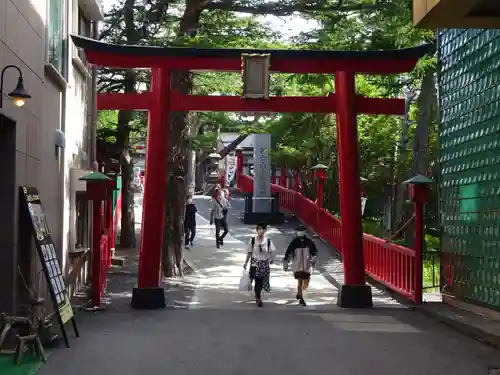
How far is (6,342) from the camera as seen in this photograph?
8812 millimetres

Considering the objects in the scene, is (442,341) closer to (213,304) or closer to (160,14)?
(213,304)

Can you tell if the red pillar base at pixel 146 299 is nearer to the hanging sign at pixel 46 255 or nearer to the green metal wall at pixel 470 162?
the hanging sign at pixel 46 255

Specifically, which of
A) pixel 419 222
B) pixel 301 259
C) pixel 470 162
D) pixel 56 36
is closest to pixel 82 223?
pixel 301 259

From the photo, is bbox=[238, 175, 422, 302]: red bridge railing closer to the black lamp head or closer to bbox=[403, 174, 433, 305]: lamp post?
bbox=[403, 174, 433, 305]: lamp post

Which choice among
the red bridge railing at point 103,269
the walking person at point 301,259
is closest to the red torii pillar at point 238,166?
the red bridge railing at point 103,269

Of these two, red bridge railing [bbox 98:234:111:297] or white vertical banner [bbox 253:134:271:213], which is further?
white vertical banner [bbox 253:134:271:213]

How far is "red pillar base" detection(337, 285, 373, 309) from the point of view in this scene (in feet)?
45.7

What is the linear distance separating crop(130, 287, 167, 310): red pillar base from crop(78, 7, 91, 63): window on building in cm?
545

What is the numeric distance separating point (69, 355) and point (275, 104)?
7.04 m

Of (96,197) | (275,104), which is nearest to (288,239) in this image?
(275,104)

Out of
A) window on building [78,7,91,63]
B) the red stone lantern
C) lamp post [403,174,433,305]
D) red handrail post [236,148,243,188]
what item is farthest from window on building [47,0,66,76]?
red handrail post [236,148,243,188]

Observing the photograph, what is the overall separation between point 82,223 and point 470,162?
898 centimetres

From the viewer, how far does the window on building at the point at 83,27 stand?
15.9m

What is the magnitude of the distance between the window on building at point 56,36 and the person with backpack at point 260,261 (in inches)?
197
